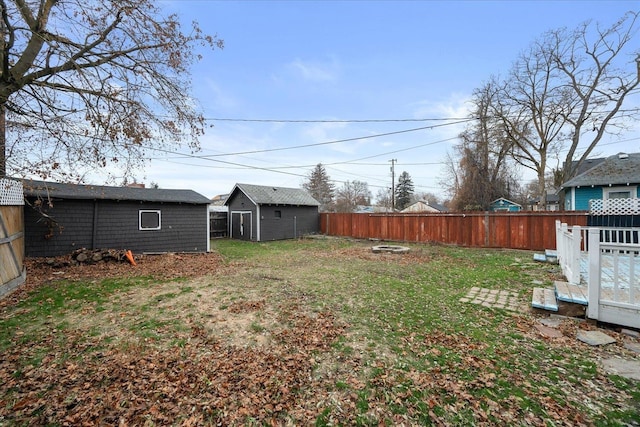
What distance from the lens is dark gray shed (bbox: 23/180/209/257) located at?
27.5 feet

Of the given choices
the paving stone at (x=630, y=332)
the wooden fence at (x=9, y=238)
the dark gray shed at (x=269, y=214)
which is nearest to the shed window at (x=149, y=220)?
the wooden fence at (x=9, y=238)

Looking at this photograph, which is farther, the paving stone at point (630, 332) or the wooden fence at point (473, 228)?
the wooden fence at point (473, 228)

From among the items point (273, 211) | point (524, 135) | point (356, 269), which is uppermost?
point (524, 135)

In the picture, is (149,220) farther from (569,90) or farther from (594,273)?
(569,90)

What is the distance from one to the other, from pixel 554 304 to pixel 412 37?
10.2 metres

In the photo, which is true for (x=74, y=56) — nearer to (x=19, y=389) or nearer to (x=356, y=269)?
(x=19, y=389)

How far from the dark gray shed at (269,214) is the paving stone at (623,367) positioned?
49.2 ft

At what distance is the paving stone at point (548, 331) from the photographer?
11.2 ft

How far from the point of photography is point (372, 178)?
1534 inches

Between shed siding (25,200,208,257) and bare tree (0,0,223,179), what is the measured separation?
4634 millimetres

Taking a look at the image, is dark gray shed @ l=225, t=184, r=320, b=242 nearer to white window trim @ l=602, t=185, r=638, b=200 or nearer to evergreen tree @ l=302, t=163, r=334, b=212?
white window trim @ l=602, t=185, r=638, b=200

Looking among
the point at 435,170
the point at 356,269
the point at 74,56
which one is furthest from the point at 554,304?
the point at 435,170

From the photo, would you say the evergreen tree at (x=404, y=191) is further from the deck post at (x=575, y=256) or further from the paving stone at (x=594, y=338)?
the paving stone at (x=594, y=338)

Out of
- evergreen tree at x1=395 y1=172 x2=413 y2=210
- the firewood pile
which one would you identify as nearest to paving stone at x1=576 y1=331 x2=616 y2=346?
the firewood pile
